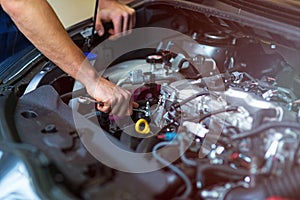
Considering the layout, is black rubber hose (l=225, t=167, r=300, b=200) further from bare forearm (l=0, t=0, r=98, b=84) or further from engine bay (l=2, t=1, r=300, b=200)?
bare forearm (l=0, t=0, r=98, b=84)

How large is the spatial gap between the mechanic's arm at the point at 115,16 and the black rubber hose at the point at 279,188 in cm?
91

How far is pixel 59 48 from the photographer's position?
131cm

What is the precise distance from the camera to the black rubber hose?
800mm

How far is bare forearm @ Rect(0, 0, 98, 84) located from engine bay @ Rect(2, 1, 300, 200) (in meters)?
0.08

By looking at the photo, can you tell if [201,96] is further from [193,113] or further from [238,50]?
[238,50]

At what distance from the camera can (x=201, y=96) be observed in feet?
3.89

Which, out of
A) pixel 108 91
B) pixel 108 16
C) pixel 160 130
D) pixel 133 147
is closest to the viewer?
pixel 133 147

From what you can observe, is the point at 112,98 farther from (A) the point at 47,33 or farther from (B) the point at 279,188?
(B) the point at 279,188

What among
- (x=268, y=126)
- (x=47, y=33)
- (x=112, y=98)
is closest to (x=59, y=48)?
(x=47, y=33)

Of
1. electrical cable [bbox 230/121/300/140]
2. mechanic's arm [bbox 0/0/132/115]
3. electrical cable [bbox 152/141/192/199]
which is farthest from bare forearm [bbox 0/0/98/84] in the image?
electrical cable [bbox 230/121/300/140]

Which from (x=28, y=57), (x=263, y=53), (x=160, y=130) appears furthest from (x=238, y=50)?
(x=28, y=57)

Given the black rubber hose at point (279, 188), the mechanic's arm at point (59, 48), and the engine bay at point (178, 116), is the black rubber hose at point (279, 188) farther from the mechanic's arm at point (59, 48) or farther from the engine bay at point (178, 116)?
the mechanic's arm at point (59, 48)

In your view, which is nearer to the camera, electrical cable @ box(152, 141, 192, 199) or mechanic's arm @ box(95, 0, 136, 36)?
electrical cable @ box(152, 141, 192, 199)

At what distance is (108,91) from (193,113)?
10.6 inches
